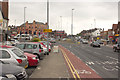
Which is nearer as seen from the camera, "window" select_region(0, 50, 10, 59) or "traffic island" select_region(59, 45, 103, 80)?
"window" select_region(0, 50, 10, 59)

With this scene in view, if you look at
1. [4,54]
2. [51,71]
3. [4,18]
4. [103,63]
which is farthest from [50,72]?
[4,18]

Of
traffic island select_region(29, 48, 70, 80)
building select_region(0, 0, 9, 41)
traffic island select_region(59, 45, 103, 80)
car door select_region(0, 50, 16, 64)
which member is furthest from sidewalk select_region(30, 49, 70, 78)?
building select_region(0, 0, 9, 41)

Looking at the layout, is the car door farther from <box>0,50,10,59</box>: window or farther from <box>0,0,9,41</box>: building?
<box>0,0,9,41</box>: building

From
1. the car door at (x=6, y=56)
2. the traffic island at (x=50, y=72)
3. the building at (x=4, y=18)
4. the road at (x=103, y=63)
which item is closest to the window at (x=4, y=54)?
the car door at (x=6, y=56)

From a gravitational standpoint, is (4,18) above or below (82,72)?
above

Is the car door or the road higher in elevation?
the car door

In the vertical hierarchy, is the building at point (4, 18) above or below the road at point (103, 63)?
above

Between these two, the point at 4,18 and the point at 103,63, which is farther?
the point at 4,18

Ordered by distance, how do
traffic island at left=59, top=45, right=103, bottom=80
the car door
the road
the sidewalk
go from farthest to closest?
the road
the sidewalk
traffic island at left=59, top=45, right=103, bottom=80
the car door

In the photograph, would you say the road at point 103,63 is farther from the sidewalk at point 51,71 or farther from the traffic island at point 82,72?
the sidewalk at point 51,71

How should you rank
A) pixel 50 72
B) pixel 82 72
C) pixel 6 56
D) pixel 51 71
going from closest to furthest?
pixel 6 56
pixel 50 72
pixel 82 72
pixel 51 71

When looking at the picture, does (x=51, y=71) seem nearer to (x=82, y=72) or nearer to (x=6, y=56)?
(x=82, y=72)

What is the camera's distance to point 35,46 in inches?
556

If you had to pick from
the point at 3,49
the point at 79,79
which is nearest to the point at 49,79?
the point at 79,79
